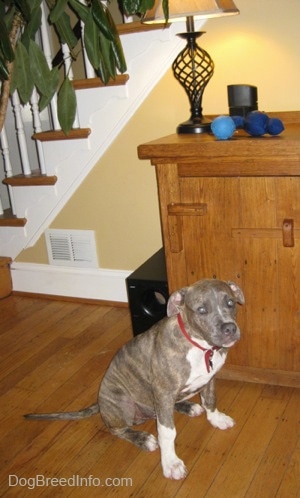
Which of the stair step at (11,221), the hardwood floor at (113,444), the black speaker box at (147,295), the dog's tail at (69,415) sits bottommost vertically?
the hardwood floor at (113,444)

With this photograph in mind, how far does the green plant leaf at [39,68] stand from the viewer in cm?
178

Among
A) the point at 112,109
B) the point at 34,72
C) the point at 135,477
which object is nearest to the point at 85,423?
the point at 135,477

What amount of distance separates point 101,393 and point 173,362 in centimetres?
33

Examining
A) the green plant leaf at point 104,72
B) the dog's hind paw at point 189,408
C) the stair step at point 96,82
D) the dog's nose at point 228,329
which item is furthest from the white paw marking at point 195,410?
the stair step at point 96,82

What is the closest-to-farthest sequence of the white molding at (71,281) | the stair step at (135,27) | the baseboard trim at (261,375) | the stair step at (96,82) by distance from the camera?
1. the baseboard trim at (261,375)
2. the stair step at (135,27)
3. the stair step at (96,82)
4. the white molding at (71,281)

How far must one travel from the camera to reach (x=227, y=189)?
205 cm

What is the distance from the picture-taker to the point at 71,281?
3.33m

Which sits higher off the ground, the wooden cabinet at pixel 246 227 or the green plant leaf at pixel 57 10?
the green plant leaf at pixel 57 10

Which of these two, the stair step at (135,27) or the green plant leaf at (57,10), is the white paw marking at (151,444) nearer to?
the green plant leaf at (57,10)

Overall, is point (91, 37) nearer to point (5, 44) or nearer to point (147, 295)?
point (5, 44)

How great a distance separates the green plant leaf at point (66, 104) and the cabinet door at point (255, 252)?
0.50m

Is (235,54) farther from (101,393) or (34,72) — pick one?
(101,393)

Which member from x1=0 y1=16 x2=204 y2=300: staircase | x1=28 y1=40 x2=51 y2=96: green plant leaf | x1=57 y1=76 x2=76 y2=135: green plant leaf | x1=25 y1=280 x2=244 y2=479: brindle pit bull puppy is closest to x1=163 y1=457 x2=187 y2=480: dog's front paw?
x1=25 y1=280 x2=244 y2=479: brindle pit bull puppy

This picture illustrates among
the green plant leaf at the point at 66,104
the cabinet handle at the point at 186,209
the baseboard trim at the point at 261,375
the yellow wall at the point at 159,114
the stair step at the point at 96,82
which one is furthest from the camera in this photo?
the stair step at the point at 96,82
